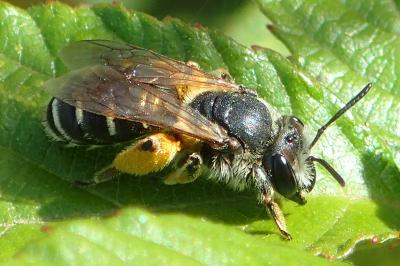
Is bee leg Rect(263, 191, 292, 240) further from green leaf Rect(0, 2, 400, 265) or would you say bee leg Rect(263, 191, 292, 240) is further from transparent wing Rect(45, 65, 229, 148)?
transparent wing Rect(45, 65, 229, 148)

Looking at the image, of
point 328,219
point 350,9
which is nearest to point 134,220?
point 328,219

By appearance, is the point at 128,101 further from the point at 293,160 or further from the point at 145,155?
the point at 293,160

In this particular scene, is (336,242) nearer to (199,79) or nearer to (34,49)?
(199,79)

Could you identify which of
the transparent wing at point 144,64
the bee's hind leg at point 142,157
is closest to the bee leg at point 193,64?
the transparent wing at point 144,64

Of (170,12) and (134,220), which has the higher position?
(134,220)

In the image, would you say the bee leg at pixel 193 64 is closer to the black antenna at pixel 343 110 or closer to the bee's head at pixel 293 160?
the bee's head at pixel 293 160
